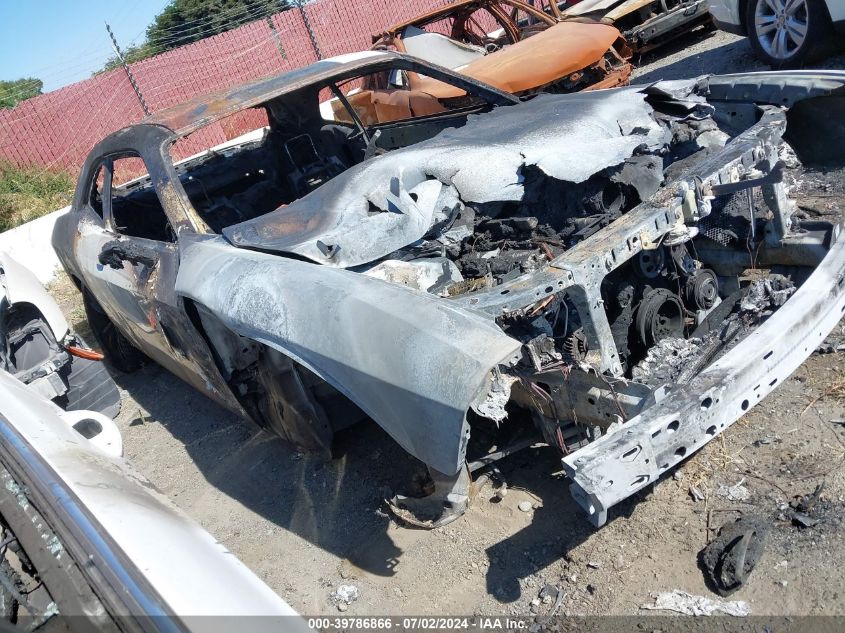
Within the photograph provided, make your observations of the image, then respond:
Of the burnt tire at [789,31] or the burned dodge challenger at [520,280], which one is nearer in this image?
the burned dodge challenger at [520,280]

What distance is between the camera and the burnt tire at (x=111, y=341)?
4.76 metres

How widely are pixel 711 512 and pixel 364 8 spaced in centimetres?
1536

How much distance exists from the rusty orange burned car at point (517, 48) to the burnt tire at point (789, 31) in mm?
1184

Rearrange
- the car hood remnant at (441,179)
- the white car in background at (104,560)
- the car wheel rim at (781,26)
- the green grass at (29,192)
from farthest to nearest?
the green grass at (29,192), the car wheel rim at (781,26), the car hood remnant at (441,179), the white car in background at (104,560)

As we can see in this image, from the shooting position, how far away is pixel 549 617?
7.50 feet

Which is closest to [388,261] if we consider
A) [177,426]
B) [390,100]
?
[177,426]

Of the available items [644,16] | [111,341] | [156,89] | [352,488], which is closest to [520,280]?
[352,488]

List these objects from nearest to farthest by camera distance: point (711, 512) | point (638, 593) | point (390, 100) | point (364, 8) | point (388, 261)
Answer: point (638, 593) < point (711, 512) < point (388, 261) < point (390, 100) < point (364, 8)

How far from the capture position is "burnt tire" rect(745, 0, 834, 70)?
19.2 feet

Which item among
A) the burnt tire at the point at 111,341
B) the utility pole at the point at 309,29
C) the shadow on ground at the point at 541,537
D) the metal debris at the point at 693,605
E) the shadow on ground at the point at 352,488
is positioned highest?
the utility pole at the point at 309,29

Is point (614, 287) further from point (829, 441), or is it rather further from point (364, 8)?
point (364, 8)

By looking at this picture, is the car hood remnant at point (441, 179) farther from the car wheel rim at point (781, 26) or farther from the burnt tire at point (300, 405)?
the car wheel rim at point (781, 26)

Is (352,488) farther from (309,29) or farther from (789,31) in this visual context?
(309,29)

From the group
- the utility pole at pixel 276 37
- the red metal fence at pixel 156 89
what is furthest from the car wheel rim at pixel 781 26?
the utility pole at pixel 276 37
